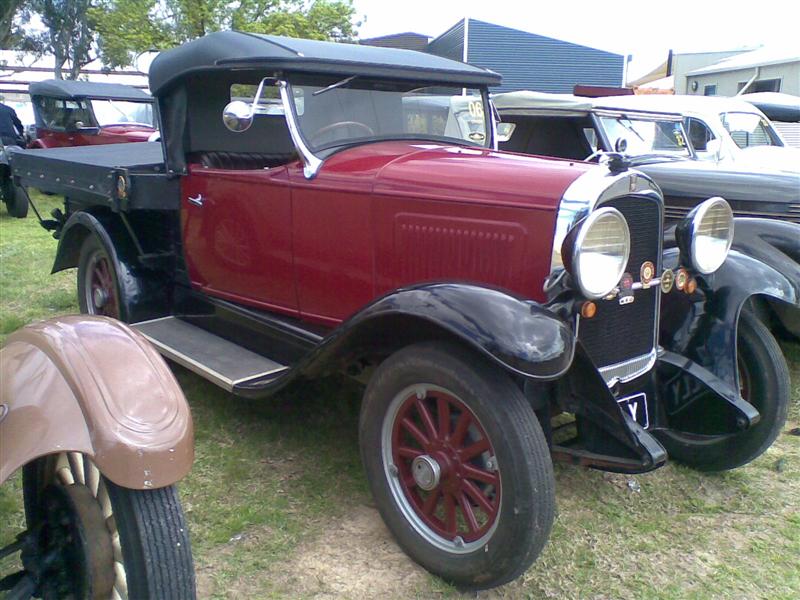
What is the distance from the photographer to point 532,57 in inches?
1051

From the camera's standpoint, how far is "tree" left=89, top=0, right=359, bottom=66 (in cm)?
2089

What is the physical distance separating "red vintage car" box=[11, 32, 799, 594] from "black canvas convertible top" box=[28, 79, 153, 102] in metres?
7.67

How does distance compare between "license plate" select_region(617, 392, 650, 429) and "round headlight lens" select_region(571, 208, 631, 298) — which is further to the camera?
"license plate" select_region(617, 392, 650, 429)

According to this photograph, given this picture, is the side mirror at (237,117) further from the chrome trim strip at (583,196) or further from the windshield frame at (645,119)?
the windshield frame at (645,119)

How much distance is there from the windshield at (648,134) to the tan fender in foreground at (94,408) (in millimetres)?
5786

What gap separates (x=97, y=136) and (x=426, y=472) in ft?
32.5

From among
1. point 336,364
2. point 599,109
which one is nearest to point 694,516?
point 336,364

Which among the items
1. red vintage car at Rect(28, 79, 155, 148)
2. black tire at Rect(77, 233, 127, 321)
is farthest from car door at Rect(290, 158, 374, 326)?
red vintage car at Rect(28, 79, 155, 148)

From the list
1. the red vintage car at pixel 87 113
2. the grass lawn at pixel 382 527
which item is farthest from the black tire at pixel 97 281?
the red vintage car at pixel 87 113

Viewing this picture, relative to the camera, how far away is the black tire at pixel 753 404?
3.02 metres

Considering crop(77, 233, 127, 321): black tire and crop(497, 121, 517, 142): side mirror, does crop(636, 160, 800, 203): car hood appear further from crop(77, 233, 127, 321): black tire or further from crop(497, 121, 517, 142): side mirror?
crop(77, 233, 127, 321): black tire

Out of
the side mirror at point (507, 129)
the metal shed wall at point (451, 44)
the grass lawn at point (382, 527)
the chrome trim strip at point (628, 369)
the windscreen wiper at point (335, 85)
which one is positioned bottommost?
the grass lawn at point (382, 527)

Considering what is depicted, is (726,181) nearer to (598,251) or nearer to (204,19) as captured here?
(598,251)

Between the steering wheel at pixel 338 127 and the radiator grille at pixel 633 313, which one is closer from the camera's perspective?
the radiator grille at pixel 633 313
